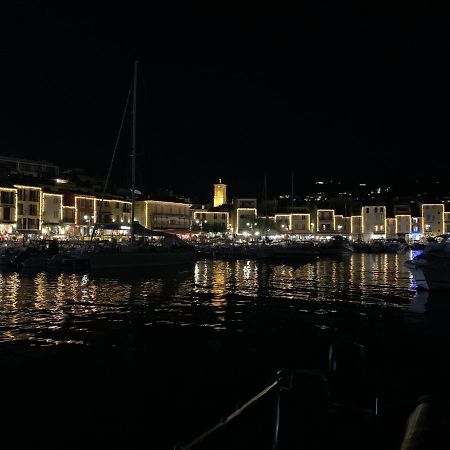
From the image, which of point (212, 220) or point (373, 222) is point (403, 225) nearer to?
point (373, 222)

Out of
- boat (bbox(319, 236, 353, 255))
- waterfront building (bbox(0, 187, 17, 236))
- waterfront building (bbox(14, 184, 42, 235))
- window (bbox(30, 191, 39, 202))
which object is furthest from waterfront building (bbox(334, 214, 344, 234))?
waterfront building (bbox(0, 187, 17, 236))

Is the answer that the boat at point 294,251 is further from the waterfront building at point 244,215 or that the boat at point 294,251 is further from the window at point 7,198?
the window at point 7,198

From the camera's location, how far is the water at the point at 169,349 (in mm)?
8945

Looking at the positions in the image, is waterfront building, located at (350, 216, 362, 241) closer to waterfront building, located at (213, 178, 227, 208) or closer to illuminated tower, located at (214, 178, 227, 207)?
waterfront building, located at (213, 178, 227, 208)

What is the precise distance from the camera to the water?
A: 8945 millimetres

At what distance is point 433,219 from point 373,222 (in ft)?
49.7

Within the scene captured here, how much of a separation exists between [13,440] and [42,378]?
133 inches

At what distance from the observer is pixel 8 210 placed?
249 feet

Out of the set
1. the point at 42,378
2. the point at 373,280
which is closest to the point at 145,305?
the point at 42,378

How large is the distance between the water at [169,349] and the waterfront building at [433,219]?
10529 centimetres

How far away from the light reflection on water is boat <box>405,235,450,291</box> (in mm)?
1293

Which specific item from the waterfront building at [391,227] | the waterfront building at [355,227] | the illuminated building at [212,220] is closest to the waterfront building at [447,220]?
the waterfront building at [391,227]

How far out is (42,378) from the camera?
36.8ft

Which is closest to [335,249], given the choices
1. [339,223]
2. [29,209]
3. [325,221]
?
[325,221]
